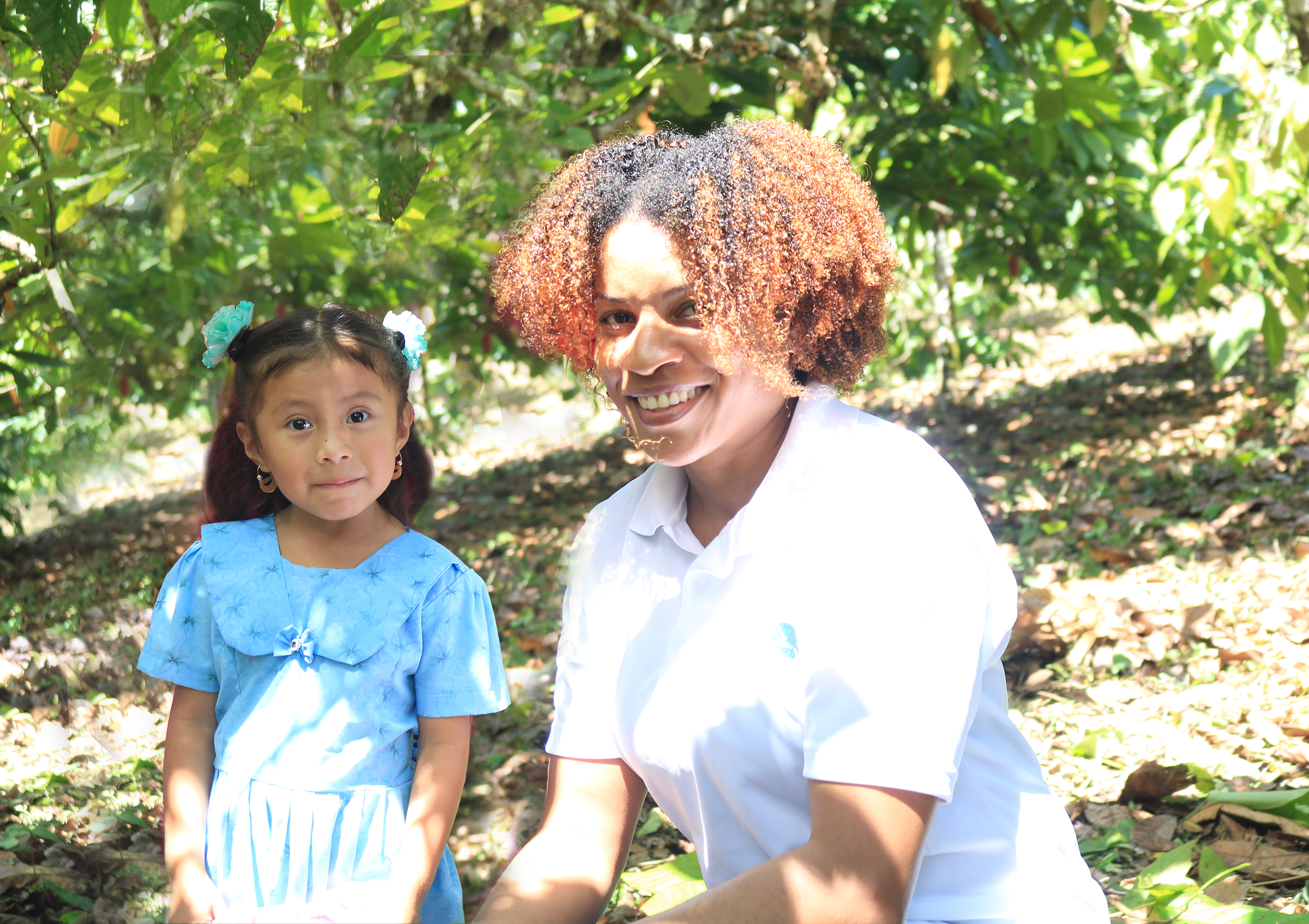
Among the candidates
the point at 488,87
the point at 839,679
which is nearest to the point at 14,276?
the point at 488,87

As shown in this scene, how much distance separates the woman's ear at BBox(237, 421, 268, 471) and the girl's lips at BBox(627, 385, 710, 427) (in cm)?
64

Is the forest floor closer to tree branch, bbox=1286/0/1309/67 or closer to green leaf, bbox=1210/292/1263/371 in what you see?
Answer: green leaf, bbox=1210/292/1263/371

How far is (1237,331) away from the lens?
12.2ft

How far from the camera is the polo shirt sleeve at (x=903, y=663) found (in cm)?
126

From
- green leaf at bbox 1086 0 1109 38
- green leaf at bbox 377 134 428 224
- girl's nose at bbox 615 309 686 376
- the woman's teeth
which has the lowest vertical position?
the woman's teeth

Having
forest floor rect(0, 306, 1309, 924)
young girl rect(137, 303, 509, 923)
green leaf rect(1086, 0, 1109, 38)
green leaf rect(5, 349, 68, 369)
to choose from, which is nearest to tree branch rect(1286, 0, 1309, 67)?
green leaf rect(1086, 0, 1109, 38)

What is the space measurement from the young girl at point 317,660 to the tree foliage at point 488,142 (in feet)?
1.52

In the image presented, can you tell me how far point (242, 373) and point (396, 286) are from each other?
3163 millimetres

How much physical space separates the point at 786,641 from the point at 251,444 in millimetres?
924

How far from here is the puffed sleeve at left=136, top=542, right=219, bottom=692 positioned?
1706 mm

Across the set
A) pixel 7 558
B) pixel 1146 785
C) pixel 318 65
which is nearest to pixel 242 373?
pixel 318 65

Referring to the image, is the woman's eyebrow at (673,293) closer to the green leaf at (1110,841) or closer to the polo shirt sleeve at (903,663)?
the polo shirt sleeve at (903,663)

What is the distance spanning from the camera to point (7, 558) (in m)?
5.29

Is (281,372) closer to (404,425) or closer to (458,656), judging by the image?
(404,425)
